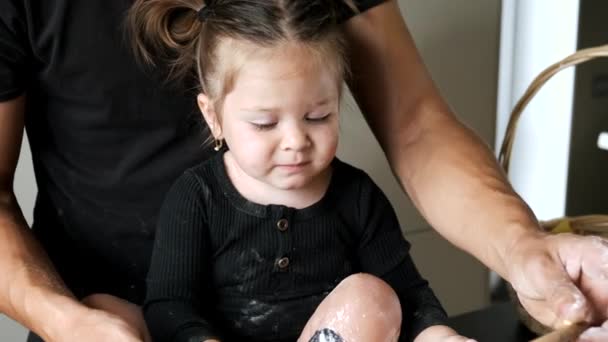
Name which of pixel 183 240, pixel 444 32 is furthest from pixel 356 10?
pixel 444 32

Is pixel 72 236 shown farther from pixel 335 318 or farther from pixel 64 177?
pixel 335 318

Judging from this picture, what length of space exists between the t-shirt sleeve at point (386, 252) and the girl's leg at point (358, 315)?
0.09 m

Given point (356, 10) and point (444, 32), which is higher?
point (356, 10)

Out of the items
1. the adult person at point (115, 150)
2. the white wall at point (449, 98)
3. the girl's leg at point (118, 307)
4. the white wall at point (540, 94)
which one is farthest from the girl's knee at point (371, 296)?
the white wall at point (540, 94)

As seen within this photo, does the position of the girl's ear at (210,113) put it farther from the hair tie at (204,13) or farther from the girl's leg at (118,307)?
the girl's leg at (118,307)

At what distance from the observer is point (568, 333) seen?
70 centimetres

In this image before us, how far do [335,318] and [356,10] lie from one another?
36 cm

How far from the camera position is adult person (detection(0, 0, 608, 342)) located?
2.93ft

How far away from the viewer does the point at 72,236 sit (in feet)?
3.35

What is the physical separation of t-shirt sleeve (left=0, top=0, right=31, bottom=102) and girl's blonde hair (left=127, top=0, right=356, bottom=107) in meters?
0.11

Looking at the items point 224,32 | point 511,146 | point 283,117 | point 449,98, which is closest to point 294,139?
point 283,117

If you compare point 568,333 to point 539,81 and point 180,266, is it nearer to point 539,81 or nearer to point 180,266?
point 180,266

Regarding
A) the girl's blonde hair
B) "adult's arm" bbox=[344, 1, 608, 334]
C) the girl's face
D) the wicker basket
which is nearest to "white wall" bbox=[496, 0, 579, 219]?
the wicker basket

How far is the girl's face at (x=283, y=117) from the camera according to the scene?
0.82 m
